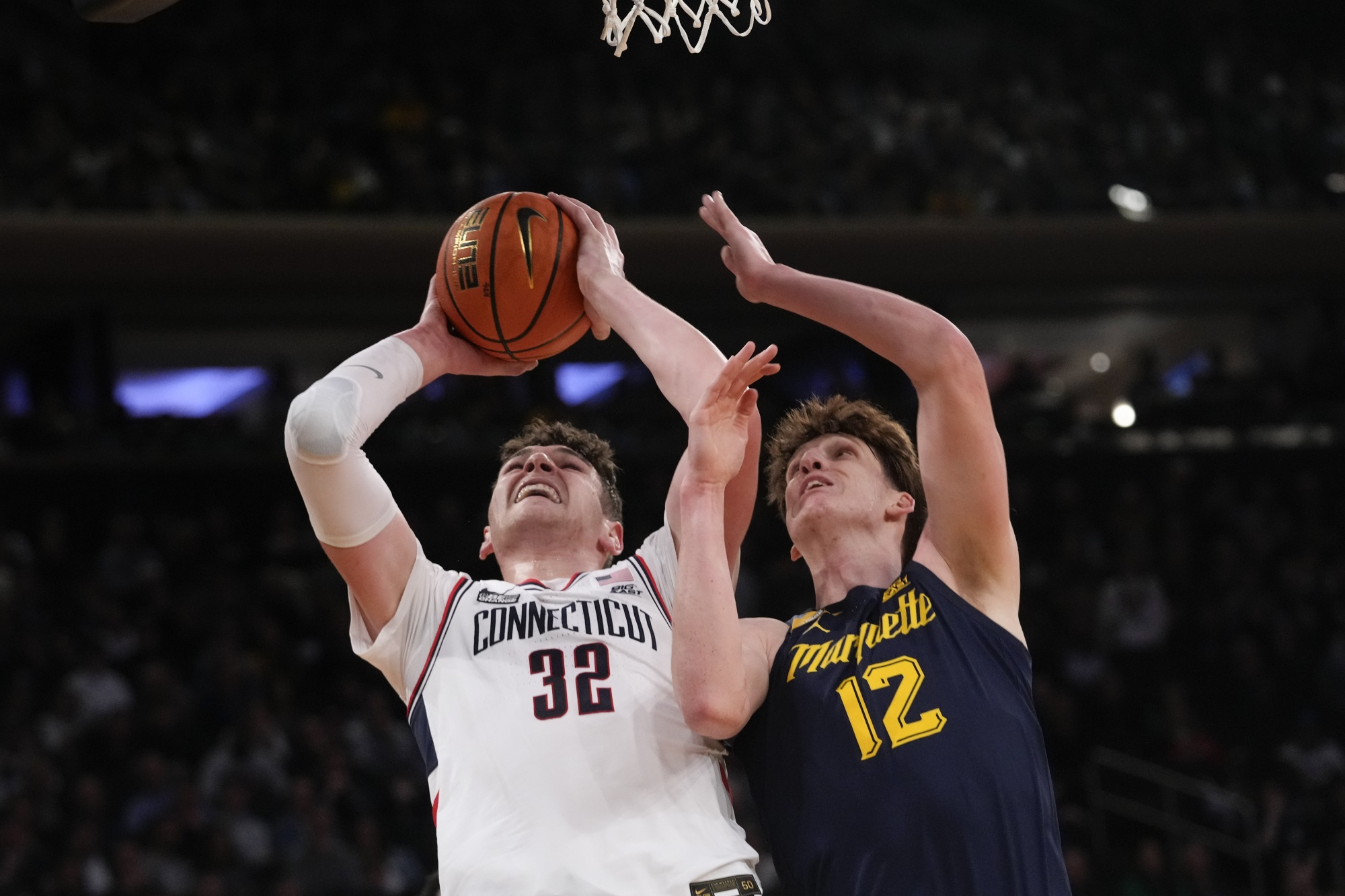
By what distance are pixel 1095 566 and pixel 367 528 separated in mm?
10698

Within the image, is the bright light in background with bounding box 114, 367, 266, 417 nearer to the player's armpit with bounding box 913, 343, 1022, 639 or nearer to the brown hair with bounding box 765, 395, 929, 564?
the brown hair with bounding box 765, 395, 929, 564

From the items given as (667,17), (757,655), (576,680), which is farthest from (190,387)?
(757,655)

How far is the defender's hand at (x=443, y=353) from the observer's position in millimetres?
3475

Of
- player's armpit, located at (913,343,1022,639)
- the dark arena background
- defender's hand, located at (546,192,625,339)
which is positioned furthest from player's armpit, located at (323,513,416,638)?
the dark arena background

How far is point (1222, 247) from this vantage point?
45.9 feet

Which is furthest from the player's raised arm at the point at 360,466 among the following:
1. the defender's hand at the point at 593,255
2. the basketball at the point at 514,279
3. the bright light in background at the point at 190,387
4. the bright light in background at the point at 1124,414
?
the bright light in background at the point at 190,387

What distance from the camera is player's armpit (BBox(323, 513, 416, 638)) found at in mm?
3223

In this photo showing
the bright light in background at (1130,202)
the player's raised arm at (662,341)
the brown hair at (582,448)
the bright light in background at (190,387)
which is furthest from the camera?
the bright light in background at (190,387)

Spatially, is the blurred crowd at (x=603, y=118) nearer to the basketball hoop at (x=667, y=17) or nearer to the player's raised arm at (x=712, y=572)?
the basketball hoop at (x=667, y=17)

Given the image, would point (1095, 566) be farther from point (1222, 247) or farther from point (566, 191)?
point (566, 191)

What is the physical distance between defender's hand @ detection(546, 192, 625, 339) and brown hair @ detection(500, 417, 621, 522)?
0.36m

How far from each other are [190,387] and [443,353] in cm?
1362

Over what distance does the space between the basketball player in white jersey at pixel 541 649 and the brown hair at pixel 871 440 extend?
0.15 metres

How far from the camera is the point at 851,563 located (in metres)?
3.36
